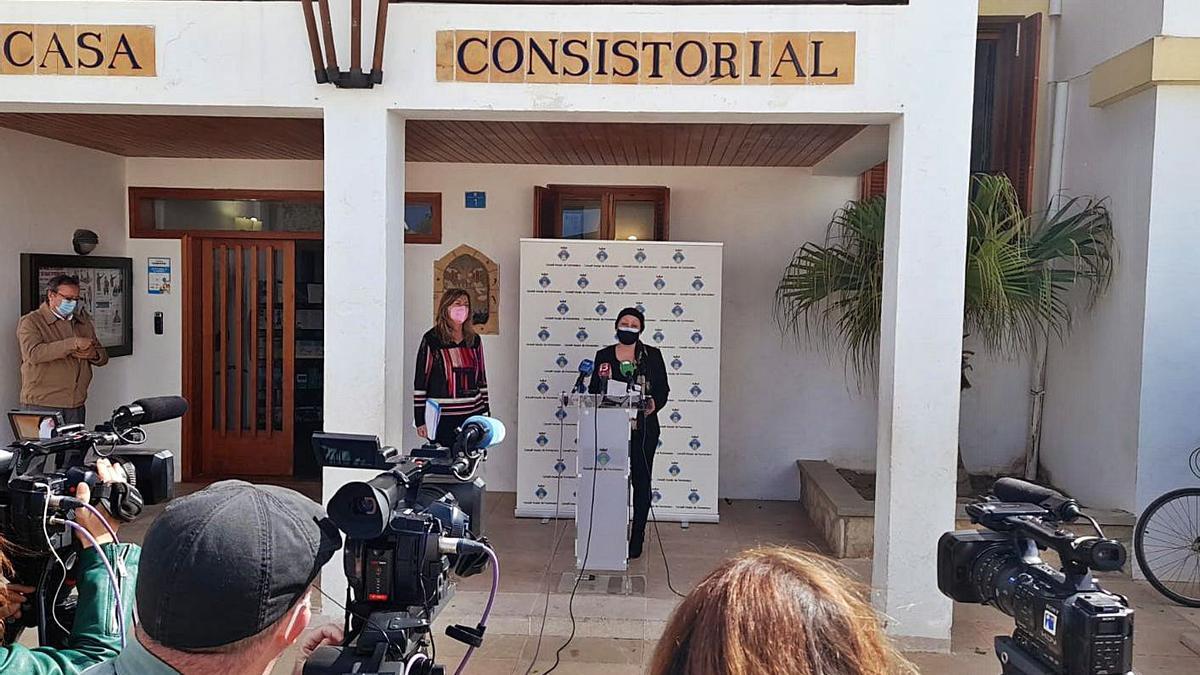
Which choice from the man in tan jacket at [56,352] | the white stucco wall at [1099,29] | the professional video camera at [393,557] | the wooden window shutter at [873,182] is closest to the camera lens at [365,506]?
the professional video camera at [393,557]

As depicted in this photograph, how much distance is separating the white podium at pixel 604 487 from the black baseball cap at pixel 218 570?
377cm

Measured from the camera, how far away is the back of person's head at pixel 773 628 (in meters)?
0.96

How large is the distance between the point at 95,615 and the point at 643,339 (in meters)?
4.76

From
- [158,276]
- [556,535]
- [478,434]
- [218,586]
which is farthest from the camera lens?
[158,276]

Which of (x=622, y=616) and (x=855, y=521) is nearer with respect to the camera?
(x=622, y=616)

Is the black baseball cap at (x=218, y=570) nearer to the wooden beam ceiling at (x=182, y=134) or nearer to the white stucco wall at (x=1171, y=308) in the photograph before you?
the wooden beam ceiling at (x=182, y=134)

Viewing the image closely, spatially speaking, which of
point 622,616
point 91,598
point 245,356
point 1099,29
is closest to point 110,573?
point 91,598

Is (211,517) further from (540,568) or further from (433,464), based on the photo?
(540,568)

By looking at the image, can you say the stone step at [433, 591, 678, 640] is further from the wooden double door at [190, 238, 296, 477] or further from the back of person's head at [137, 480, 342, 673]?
the back of person's head at [137, 480, 342, 673]

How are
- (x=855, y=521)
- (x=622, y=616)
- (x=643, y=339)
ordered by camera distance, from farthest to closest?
1. (x=643, y=339)
2. (x=855, y=521)
3. (x=622, y=616)

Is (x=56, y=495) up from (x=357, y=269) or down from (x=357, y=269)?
down

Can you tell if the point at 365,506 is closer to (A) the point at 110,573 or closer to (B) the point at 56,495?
(A) the point at 110,573

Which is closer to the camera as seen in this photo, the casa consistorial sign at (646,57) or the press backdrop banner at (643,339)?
the casa consistorial sign at (646,57)

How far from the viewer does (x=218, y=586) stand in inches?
44.3
